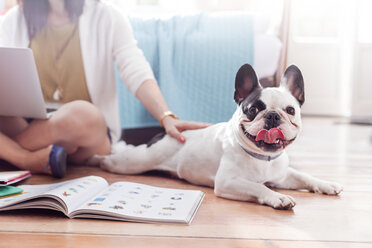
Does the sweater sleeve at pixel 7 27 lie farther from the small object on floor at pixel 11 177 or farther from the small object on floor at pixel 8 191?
the small object on floor at pixel 8 191

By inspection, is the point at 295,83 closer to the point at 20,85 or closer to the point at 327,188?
the point at 327,188

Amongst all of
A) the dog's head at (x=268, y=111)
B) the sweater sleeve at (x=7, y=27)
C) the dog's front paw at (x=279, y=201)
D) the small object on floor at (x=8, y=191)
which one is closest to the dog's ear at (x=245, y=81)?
the dog's head at (x=268, y=111)

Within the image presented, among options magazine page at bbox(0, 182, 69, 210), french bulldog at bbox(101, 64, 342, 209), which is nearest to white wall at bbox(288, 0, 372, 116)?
french bulldog at bbox(101, 64, 342, 209)

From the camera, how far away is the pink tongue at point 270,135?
0.99m

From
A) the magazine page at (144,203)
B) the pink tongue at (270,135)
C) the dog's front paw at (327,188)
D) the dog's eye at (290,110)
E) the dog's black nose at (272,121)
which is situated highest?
the dog's eye at (290,110)

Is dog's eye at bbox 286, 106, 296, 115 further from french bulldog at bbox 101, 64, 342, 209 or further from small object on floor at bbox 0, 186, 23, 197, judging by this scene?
small object on floor at bbox 0, 186, 23, 197

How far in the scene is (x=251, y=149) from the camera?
109 cm

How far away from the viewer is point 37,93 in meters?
1.34

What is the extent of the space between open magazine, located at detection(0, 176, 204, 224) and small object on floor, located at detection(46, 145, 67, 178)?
0.21 metres

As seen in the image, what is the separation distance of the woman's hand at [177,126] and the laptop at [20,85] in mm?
435

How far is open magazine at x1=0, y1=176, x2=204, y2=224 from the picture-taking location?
3.00 feet

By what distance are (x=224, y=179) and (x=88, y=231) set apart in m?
0.42

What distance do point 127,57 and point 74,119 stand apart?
341 mm

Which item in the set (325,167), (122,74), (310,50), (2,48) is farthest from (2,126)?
(310,50)
